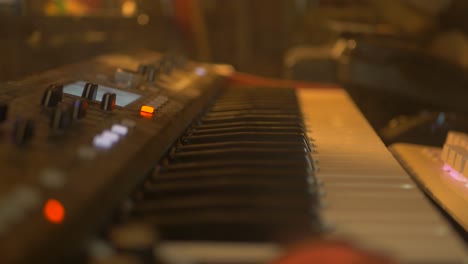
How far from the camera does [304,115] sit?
1594 millimetres

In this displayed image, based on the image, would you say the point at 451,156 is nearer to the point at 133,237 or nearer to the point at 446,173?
the point at 446,173

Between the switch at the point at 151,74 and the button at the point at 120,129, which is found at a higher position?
the switch at the point at 151,74

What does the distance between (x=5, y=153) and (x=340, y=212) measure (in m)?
0.48

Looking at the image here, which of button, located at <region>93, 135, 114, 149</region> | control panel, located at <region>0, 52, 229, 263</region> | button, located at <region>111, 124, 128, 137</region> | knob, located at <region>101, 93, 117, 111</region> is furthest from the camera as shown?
knob, located at <region>101, 93, 117, 111</region>

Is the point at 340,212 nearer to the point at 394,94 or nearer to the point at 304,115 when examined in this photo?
the point at 304,115

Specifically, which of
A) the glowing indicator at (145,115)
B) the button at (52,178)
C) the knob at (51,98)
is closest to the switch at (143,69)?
the glowing indicator at (145,115)

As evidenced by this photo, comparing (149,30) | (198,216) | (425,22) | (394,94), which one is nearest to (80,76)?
(198,216)

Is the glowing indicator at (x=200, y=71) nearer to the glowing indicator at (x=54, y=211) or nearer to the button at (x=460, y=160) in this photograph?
the button at (x=460, y=160)

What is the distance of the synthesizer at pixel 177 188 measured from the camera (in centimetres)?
61

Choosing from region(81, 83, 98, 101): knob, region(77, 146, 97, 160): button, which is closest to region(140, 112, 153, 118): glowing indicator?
region(81, 83, 98, 101): knob

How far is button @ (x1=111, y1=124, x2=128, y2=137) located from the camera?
0.92 m

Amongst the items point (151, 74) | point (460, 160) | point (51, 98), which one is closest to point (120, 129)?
point (51, 98)

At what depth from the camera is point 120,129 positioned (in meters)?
0.93

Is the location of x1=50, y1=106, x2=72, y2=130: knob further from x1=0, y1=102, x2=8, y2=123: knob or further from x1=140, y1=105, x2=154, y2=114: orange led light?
x1=140, y1=105, x2=154, y2=114: orange led light
